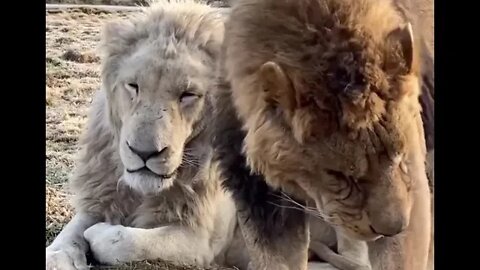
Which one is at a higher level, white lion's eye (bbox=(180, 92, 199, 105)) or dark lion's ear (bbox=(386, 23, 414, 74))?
dark lion's ear (bbox=(386, 23, 414, 74))

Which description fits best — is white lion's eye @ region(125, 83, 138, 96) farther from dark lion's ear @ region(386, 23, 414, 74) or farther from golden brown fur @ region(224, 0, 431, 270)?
dark lion's ear @ region(386, 23, 414, 74)

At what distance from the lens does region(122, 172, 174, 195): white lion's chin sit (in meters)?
1.47

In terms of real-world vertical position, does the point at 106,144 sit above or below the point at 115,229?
above

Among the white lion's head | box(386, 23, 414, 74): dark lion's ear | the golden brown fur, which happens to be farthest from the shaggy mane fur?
box(386, 23, 414, 74): dark lion's ear

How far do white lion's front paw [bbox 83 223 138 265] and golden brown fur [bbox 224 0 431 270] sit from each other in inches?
10.7

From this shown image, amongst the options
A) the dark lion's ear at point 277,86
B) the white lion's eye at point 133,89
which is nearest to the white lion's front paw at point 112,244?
the white lion's eye at point 133,89

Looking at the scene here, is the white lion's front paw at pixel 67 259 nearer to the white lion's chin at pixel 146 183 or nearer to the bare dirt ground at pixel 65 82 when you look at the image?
the bare dirt ground at pixel 65 82

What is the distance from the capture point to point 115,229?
149 cm

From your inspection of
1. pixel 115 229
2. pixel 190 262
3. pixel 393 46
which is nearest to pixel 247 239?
pixel 190 262

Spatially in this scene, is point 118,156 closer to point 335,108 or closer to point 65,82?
point 65,82

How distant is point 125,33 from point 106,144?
0.65 feet

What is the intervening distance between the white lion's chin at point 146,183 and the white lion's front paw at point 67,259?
0.49 ft

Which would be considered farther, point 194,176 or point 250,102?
point 194,176
